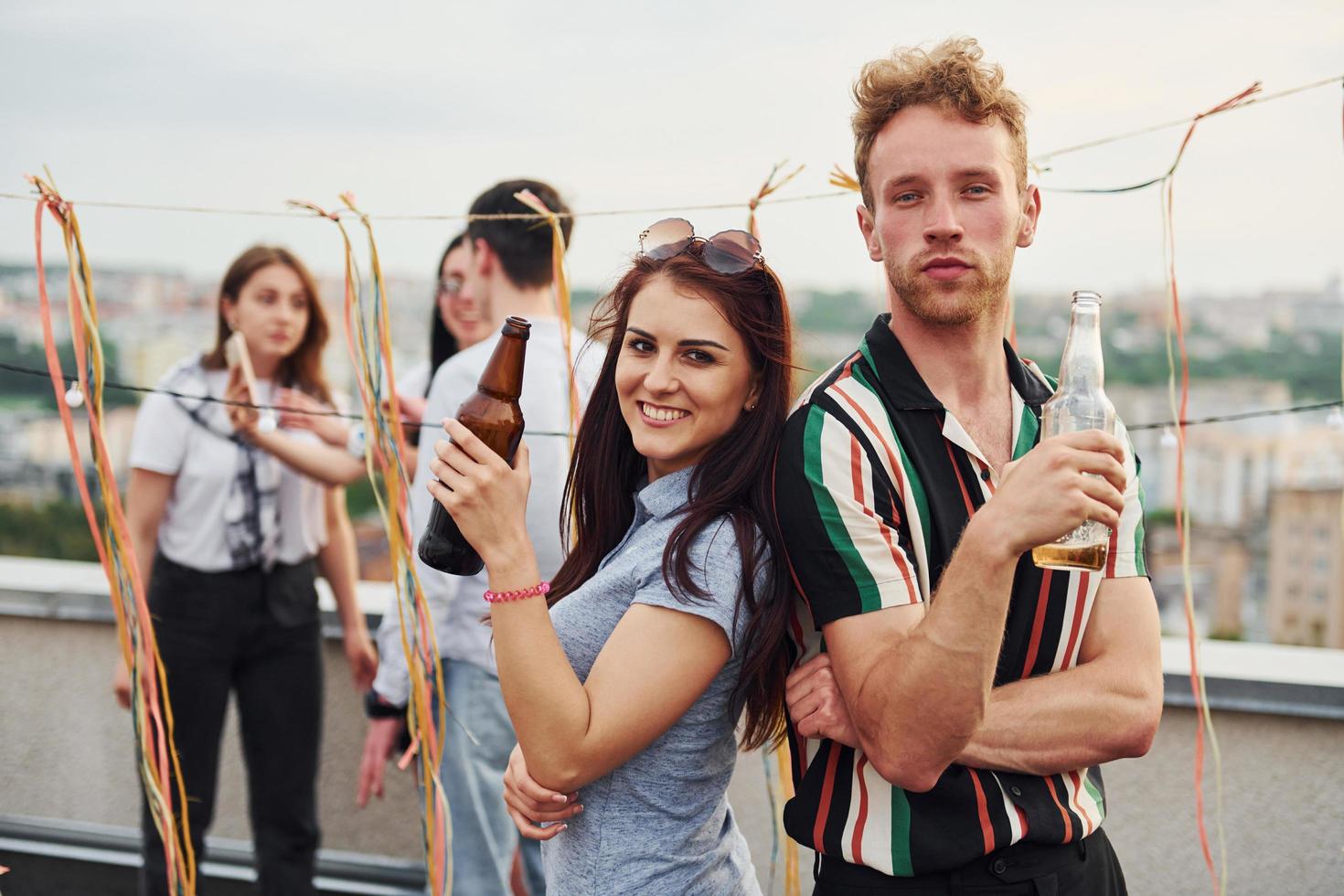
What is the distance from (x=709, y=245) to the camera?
1.42m

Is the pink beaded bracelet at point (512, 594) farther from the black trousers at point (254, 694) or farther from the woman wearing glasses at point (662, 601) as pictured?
the black trousers at point (254, 694)

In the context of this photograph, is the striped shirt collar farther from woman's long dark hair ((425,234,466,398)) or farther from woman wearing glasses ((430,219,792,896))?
woman's long dark hair ((425,234,466,398))

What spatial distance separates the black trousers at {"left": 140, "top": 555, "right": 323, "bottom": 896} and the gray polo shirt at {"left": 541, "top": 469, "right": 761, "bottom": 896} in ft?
5.49

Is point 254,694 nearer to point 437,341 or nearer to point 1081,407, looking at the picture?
point 437,341

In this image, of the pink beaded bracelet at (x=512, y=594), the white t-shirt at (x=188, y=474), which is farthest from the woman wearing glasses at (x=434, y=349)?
the pink beaded bracelet at (x=512, y=594)

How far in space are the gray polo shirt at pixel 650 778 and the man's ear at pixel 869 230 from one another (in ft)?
1.33

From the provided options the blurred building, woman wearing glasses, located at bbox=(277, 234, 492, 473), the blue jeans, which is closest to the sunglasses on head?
the blue jeans

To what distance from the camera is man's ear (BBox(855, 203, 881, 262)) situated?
1.42 metres

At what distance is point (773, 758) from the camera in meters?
2.62

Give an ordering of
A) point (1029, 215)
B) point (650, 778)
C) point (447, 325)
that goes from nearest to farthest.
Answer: point (650, 778) → point (1029, 215) → point (447, 325)

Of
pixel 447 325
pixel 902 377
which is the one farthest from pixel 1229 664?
pixel 447 325

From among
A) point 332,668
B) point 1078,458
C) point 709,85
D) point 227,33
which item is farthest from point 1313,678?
point 227,33

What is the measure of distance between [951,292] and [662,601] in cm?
52

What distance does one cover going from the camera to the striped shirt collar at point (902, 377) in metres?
1.34
